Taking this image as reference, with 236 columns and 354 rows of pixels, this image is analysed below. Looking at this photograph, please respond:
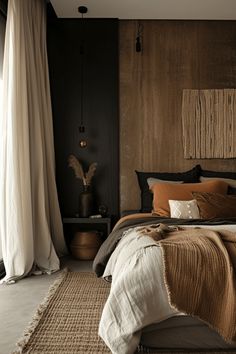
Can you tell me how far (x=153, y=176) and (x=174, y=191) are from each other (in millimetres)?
603

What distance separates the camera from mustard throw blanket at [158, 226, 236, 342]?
66.0 inches

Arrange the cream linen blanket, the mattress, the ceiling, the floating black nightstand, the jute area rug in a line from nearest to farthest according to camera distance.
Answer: the cream linen blanket < the mattress < the jute area rug < the ceiling < the floating black nightstand

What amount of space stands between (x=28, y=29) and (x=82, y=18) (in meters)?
0.94

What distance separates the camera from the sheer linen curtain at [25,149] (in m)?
3.13

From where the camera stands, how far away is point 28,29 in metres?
3.52

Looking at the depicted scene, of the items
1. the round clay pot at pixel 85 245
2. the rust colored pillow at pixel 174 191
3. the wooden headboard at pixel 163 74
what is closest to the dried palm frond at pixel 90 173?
the wooden headboard at pixel 163 74

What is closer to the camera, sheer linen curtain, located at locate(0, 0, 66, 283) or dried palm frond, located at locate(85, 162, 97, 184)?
sheer linen curtain, located at locate(0, 0, 66, 283)

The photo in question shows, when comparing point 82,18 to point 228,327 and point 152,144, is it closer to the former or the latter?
point 152,144

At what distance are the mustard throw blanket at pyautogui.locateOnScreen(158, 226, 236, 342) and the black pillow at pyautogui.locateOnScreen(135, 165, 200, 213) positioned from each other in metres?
2.01

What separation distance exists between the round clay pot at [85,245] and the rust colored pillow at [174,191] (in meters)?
0.85

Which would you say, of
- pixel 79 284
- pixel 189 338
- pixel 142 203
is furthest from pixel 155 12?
pixel 189 338

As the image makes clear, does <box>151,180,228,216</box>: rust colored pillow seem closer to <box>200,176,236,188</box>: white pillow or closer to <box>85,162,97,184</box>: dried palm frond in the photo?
<box>200,176,236,188</box>: white pillow

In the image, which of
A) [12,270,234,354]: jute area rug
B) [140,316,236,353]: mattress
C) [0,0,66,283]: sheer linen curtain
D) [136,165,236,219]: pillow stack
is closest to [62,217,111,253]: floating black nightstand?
[0,0,66,283]: sheer linen curtain

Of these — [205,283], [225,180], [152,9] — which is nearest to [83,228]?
[225,180]
